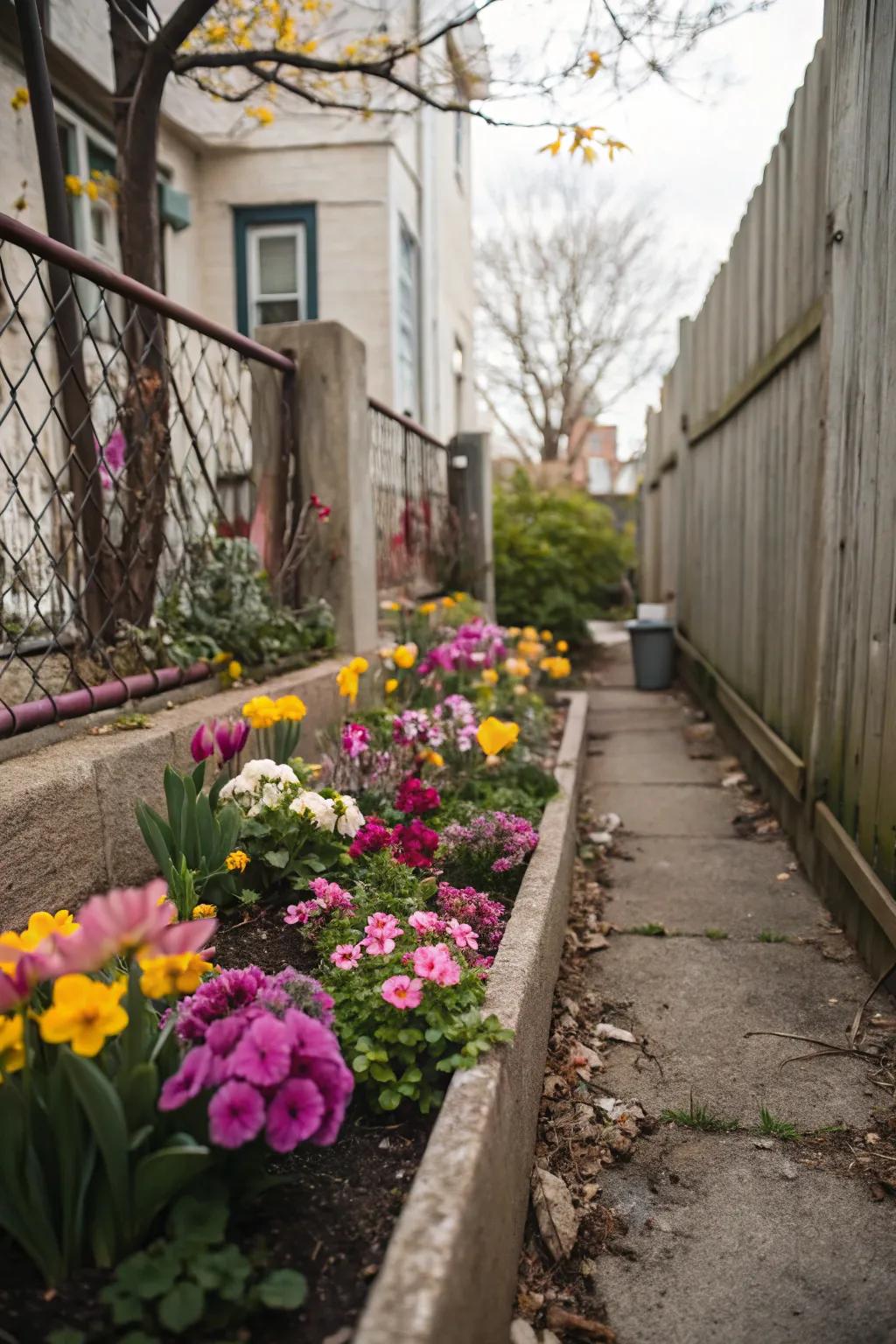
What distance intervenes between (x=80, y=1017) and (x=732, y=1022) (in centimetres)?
191

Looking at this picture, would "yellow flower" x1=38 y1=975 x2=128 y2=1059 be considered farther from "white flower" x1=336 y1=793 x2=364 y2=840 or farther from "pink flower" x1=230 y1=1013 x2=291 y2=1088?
"white flower" x1=336 y1=793 x2=364 y2=840

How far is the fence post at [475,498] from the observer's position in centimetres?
874

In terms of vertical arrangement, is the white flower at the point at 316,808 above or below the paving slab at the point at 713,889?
above

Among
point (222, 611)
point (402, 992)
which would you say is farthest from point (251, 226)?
point (402, 992)

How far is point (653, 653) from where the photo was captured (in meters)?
8.18

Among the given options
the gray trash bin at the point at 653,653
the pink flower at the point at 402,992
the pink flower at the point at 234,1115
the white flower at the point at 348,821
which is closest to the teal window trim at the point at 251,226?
the gray trash bin at the point at 653,653

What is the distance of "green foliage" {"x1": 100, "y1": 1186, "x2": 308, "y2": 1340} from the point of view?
1.20 m

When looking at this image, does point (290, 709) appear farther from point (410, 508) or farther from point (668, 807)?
point (410, 508)

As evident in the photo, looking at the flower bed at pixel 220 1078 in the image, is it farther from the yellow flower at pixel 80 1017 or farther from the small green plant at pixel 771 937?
the small green plant at pixel 771 937

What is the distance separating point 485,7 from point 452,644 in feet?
9.41

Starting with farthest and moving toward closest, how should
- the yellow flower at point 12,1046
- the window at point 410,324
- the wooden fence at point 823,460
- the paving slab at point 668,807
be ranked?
the window at point 410,324
the paving slab at point 668,807
the wooden fence at point 823,460
the yellow flower at point 12,1046

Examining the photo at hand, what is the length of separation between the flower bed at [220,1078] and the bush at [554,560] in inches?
280

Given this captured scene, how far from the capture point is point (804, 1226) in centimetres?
181

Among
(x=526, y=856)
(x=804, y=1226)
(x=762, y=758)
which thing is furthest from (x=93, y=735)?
(x=762, y=758)
